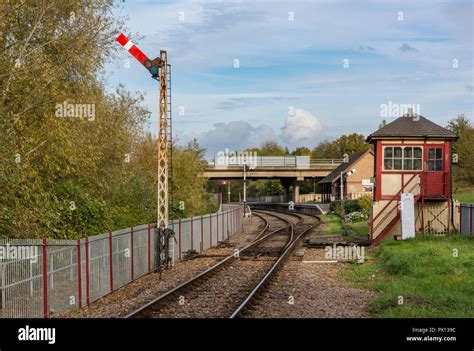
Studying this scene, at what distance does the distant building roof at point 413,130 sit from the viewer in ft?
98.3

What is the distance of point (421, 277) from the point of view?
18.1m

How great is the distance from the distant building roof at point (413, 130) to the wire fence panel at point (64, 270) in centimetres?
1330

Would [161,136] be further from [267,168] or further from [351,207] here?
[267,168]

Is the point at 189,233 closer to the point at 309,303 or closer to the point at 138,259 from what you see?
the point at 138,259

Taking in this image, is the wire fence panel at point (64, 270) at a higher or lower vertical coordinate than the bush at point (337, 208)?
higher

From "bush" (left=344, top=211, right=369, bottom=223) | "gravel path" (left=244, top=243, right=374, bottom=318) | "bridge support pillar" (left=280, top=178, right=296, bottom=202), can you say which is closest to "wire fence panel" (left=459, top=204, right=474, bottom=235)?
"gravel path" (left=244, top=243, right=374, bottom=318)

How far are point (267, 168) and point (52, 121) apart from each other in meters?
72.3

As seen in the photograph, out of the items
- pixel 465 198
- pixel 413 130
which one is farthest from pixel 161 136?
pixel 465 198

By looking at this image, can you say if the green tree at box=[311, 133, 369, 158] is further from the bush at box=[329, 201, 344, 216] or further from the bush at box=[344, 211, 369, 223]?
the bush at box=[344, 211, 369, 223]

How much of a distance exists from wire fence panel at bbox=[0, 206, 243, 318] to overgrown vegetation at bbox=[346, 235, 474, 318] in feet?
20.9

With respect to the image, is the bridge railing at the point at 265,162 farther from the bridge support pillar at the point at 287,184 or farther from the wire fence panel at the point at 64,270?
the wire fence panel at the point at 64,270

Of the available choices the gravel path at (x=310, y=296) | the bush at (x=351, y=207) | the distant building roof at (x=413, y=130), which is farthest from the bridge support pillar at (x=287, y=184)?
the gravel path at (x=310, y=296)

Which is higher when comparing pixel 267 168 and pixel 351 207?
pixel 267 168

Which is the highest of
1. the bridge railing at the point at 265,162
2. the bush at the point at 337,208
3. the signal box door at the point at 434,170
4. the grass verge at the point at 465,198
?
the bridge railing at the point at 265,162
